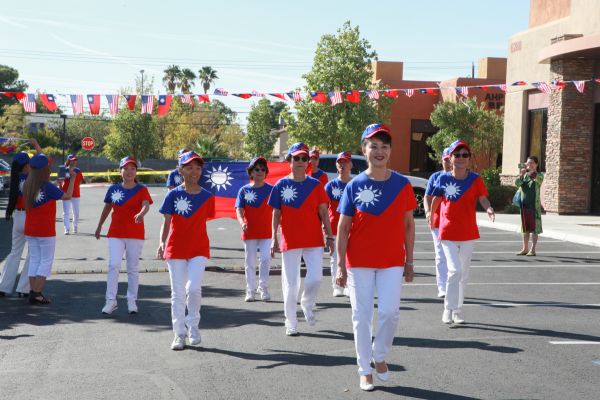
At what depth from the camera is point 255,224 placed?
10.3 meters

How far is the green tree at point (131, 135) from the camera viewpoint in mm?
65250

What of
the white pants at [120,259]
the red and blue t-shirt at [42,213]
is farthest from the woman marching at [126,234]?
the red and blue t-shirt at [42,213]

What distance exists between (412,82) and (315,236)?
47108 millimetres

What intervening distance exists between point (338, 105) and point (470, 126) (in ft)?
29.0

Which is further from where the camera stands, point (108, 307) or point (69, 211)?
point (69, 211)

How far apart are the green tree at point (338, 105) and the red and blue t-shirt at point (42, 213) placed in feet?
105

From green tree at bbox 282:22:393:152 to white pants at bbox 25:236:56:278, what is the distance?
3216 centimetres

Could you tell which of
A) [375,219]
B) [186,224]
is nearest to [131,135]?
[186,224]

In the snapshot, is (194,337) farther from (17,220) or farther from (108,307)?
(17,220)

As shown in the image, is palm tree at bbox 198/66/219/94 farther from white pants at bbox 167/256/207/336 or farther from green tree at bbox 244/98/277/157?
white pants at bbox 167/256/207/336

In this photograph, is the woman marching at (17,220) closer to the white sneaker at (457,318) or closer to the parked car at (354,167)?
the white sneaker at (457,318)

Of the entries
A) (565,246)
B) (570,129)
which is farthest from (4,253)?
(570,129)

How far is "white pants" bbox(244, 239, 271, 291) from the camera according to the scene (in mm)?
10125

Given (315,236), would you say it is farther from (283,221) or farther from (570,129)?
(570,129)
